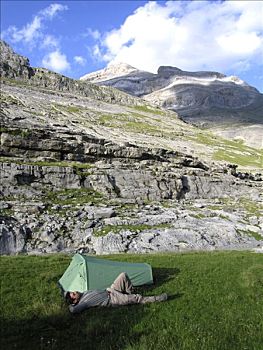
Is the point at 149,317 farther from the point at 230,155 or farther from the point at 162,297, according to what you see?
the point at 230,155

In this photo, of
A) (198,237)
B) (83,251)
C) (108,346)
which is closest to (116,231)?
(83,251)

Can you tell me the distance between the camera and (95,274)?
19.1 metres

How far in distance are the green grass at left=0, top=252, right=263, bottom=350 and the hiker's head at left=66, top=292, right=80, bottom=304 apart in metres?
0.49

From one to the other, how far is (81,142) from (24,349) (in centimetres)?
5671

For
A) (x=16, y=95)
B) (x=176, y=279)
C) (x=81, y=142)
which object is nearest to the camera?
(x=176, y=279)

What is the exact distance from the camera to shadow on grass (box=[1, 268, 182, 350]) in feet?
36.8

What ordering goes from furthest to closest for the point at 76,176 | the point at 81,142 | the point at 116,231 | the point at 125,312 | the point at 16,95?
the point at 16,95, the point at 81,142, the point at 76,176, the point at 116,231, the point at 125,312

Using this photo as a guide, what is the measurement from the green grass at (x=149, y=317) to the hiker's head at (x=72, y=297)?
1.62 feet

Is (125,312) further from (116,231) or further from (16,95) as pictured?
(16,95)

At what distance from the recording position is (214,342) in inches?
441

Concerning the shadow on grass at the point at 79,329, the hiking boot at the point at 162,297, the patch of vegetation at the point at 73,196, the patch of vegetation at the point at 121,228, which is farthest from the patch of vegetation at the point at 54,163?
the shadow on grass at the point at 79,329

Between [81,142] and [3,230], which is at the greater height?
[81,142]

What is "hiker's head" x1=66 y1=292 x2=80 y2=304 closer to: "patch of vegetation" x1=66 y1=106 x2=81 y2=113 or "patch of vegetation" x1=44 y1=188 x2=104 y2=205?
"patch of vegetation" x1=44 y1=188 x2=104 y2=205

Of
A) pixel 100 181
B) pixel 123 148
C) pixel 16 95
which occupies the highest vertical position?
pixel 16 95
